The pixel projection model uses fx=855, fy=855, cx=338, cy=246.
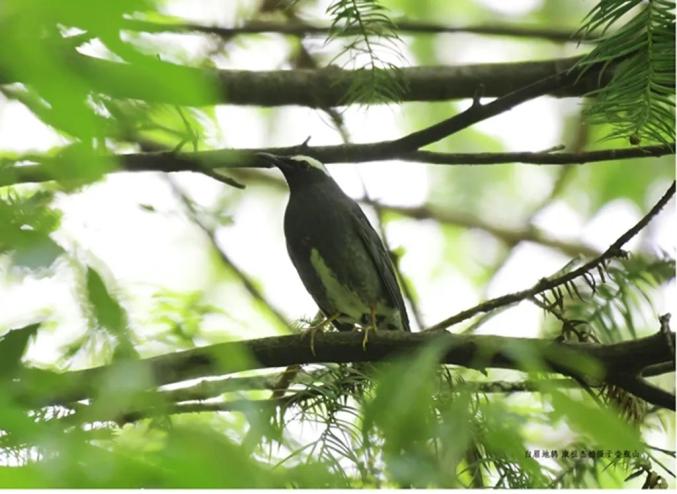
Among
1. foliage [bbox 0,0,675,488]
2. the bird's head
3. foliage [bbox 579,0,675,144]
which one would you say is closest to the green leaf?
foliage [bbox 0,0,675,488]

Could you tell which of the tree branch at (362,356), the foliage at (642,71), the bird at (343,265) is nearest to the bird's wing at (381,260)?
the bird at (343,265)

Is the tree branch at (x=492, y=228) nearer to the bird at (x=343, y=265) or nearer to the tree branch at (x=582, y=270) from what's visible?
the bird at (x=343, y=265)

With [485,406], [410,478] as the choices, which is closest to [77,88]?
[410,478]

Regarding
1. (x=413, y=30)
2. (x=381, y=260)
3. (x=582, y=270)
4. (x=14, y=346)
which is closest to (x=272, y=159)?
(x=381, y=260)

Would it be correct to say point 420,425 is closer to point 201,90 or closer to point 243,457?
point 243,457

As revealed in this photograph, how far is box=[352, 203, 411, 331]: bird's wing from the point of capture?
204 centimetres

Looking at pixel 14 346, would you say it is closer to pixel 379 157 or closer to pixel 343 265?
pixel 379 157

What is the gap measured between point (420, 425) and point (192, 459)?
367 millimetres

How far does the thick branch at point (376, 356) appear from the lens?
65cm

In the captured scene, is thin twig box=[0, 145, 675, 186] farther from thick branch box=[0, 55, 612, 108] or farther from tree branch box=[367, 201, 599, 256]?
tree branch box=[367, 201, 599, 256]

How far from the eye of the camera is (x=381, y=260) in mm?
2068

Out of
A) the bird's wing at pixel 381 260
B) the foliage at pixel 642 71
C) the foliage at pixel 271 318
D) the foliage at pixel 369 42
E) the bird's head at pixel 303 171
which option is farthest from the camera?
the bird's head at pixel 303 171

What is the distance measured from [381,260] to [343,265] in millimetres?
93

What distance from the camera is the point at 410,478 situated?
869mm
